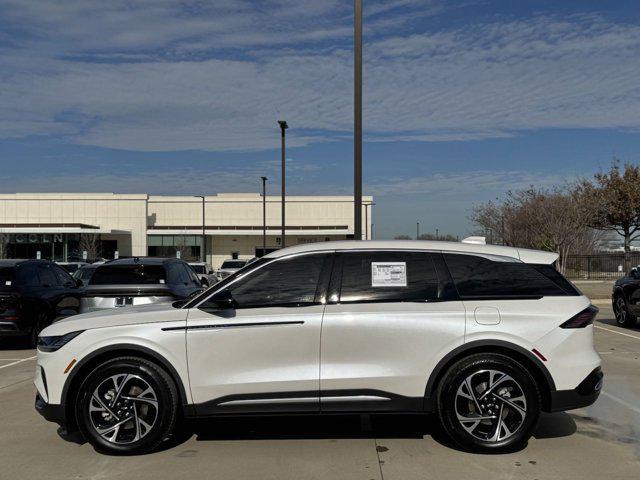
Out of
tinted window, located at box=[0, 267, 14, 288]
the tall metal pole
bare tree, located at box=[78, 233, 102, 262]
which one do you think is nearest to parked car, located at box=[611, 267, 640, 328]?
the tall metal pole

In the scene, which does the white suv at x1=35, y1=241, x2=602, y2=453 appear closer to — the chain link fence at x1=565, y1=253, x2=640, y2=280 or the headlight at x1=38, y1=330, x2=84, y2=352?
the headlight at x1=38, y1=330, x2=84, y2=352

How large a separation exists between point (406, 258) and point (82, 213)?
2368 inches

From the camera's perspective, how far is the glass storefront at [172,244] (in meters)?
59.7

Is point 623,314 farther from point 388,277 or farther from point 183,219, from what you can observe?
point 183,219

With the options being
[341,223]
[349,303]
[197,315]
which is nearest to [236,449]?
[197,315]

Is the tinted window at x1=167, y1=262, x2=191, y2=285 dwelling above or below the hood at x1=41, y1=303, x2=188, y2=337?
above

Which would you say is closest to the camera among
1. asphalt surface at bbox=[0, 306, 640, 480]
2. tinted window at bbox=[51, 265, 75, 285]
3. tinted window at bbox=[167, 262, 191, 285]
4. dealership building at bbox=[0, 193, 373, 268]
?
asphalt surface at bbox=[0, 306, 640, 480]

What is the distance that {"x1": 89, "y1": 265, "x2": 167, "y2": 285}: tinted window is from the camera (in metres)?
9.47

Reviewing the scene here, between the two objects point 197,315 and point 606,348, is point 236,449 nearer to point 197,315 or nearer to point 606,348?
point 197,315

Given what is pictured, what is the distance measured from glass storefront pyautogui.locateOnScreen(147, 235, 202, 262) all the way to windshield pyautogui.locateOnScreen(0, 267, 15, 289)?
48757mm

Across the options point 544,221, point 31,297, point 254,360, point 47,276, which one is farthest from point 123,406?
point 544,221

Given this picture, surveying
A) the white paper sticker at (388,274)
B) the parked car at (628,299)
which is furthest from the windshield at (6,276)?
the parked car at (628,299)

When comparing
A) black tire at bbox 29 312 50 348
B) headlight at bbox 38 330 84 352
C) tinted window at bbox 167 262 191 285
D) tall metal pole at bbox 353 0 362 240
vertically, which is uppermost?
tall metal pole at bbox 353 0 362 240

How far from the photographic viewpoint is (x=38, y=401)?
17.0 ft
